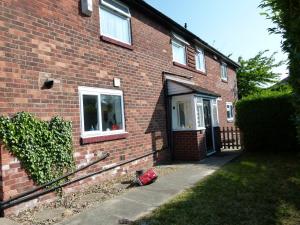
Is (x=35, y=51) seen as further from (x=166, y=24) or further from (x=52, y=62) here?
(x=166, y=24)

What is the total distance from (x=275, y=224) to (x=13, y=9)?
6.11m

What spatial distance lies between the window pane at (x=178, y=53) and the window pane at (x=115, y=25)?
12.6 ft

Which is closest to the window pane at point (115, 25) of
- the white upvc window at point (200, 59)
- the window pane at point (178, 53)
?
the window pane at point (178, 53)

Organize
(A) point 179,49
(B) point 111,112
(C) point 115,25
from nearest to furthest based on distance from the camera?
1. (B) point 111,112
2. (C) point 115,25
3. (A) point 179,49

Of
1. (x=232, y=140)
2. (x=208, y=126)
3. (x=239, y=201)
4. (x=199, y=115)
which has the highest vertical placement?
(x=199, y=115)

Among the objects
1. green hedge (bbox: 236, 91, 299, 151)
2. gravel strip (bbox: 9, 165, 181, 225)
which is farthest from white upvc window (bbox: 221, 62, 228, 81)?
gravel strip (bbox: 9, 165, 181, 225)

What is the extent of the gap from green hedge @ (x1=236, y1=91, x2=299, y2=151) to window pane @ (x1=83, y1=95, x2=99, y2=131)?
7.78m

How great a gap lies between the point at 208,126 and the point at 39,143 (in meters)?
8.73

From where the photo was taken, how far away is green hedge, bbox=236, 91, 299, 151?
12336mm

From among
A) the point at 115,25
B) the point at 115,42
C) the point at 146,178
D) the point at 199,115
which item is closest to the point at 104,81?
the point at 115,42

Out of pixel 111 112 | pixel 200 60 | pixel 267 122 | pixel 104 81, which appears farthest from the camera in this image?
pixel 200 60

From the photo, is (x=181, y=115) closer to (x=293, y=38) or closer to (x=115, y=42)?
(x=115, y=42)

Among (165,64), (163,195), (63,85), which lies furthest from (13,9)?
(165,64)

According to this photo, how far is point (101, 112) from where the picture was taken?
8.02m
